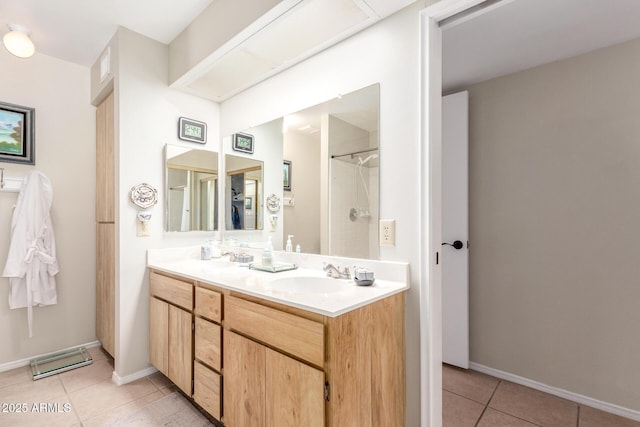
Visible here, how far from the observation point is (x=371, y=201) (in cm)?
163

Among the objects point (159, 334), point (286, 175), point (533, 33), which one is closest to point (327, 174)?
point (286, 175)

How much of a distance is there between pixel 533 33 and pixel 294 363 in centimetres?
224

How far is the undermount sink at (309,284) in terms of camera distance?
62.5 inches

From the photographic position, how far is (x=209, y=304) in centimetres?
165

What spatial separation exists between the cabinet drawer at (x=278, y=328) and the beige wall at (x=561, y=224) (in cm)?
179

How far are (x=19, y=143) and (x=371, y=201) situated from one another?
9.18 feet

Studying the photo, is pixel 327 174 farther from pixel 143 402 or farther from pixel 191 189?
pixel 143 402

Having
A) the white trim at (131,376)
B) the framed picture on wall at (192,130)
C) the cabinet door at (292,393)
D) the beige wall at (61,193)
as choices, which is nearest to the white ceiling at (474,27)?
the beige wall at (61,193)

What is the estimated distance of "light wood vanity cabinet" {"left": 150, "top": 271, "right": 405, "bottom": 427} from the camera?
1117mm

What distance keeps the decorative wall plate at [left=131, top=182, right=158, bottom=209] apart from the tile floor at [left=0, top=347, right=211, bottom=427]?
4.22 ft

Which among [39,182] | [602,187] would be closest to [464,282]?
[602,187]

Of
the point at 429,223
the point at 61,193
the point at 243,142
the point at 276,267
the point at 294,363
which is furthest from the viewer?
the point at 61,193

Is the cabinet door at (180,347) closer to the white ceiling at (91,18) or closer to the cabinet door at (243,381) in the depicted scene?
the cabinet door at (243,381)

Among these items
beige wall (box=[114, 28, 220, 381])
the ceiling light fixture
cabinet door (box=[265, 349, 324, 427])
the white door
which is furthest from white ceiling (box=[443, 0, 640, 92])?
the ceiling light fixture
